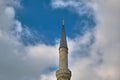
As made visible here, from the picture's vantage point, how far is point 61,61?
62.4m

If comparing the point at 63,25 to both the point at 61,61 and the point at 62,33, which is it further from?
A: the point at 61,61

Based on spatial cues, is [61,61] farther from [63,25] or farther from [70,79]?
[63,25]

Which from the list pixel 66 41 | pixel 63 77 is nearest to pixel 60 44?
pixel 66 41

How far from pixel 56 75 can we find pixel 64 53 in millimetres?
3300

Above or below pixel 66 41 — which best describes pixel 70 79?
below

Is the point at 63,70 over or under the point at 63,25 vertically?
under

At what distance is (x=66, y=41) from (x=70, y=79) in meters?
5.74

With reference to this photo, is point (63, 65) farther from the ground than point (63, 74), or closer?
farther from the ground

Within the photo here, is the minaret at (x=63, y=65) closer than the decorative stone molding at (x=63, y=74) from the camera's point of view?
No

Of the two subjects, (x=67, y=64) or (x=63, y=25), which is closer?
(x=67, y=64)

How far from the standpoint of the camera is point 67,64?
6262 centimetres

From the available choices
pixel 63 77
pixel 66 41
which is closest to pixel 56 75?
pixel 63 77

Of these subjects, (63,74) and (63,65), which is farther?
(63,65)

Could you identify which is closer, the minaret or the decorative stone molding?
the decorative stone molding
